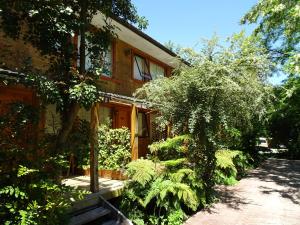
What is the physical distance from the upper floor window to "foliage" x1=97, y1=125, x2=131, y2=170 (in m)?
4.95

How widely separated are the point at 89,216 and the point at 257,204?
5324mm

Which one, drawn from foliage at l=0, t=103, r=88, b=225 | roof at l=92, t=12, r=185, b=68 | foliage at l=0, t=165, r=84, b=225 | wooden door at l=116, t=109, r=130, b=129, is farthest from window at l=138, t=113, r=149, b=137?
foliage at l=0, t=165, r=84, b=225

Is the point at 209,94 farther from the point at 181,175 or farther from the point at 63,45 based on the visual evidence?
the point at 63,45

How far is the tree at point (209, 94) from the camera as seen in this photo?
30.7 feet

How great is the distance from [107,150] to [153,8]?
6079mm

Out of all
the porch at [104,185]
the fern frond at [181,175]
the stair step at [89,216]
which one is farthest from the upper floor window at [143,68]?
the stair step at [89,216]

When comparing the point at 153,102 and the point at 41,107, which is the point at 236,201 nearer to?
the point at 153,102

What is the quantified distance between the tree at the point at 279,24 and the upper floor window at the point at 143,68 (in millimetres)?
5692

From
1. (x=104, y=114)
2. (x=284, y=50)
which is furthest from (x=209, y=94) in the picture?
(x=284, y=50)

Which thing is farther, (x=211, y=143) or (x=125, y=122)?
(x=125, y=122)

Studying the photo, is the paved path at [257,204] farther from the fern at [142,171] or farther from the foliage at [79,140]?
the foliage at [79,140]

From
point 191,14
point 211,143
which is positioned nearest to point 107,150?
point 211,143

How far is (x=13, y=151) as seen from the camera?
17.2ft

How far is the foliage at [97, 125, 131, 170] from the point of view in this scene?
11.0 meters
